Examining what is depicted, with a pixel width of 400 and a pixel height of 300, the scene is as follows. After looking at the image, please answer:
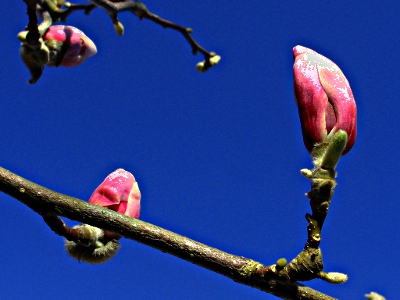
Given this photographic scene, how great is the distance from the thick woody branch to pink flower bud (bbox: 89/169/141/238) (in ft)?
1.56

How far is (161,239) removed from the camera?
1556 mm

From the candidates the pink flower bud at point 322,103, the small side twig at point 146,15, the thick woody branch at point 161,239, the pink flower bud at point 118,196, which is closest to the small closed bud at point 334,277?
the thick woody branch at point 161,239

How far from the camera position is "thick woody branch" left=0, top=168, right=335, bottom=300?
1544 mm

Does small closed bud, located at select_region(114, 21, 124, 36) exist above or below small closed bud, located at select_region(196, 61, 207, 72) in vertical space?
below

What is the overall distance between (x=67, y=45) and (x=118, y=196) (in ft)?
2.02

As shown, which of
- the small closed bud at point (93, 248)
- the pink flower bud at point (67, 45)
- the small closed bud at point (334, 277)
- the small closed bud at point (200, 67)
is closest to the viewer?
the small closed bud at point (334, 277)

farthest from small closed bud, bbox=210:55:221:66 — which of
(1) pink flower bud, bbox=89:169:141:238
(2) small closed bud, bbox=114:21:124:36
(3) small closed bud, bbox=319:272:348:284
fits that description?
(3) small closed bud, bbox=319:272:348:284

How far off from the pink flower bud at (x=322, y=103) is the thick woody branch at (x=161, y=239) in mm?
378

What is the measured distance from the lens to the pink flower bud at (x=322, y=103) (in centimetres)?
163

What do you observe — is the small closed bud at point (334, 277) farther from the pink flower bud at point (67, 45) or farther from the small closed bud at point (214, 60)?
the pink flower bud at point (67, 45)

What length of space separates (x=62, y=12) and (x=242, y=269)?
1362 millimetres

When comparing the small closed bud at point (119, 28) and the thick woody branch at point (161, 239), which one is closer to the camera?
the thick woody branch at point (161, 239)

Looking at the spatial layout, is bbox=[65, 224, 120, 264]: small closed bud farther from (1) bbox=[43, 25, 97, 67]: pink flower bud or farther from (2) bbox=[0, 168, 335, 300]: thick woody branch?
(1) bbox=[43, 25, 97, 67]: pink flower bud

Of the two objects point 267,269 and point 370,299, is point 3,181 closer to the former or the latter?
point 267,269
